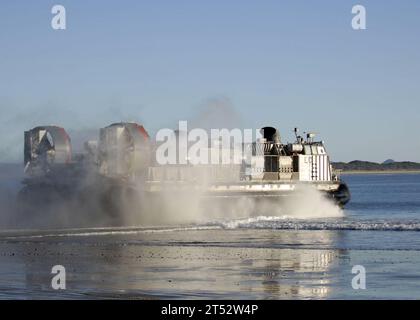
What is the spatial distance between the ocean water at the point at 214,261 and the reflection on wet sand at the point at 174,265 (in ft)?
0.08

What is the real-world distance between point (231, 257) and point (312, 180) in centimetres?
3215

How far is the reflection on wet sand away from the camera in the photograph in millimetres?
20719

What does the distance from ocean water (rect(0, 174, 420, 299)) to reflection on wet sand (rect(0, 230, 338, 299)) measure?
2 cm

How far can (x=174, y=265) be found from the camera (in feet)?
84.8

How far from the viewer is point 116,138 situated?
50.2m

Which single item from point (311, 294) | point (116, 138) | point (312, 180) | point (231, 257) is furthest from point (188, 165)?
point (311, 294)

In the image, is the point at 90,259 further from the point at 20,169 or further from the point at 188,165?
the point at 20,169

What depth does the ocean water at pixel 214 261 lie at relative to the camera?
67.7 ft
